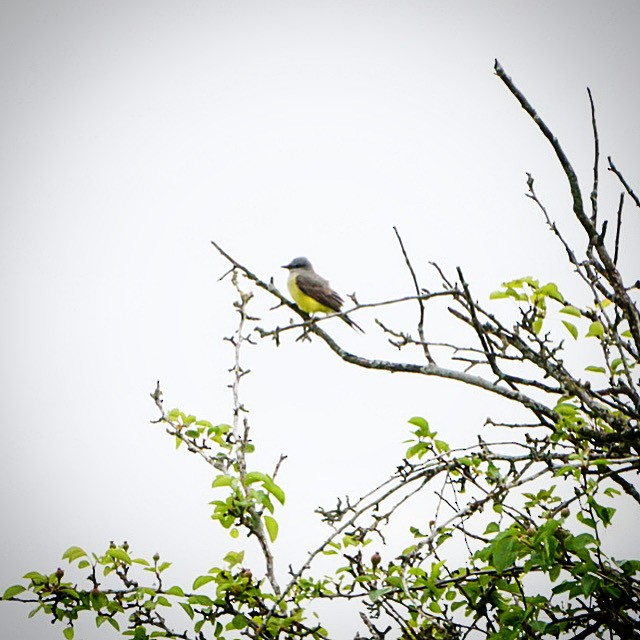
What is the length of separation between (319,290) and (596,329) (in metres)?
6.43

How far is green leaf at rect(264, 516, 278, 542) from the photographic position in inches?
125

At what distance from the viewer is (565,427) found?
277cm

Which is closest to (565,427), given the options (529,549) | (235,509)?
(529,549)

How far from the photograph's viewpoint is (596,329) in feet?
Result: 11.0

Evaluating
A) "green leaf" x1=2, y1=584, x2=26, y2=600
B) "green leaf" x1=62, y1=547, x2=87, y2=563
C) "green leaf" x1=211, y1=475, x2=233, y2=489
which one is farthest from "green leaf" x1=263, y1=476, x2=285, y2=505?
"green leaf" x1=2, y1=584, x2=26, y2=600

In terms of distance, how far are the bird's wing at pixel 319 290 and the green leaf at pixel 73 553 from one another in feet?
19.8

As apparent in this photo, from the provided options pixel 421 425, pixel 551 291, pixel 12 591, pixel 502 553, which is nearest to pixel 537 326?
pixel 551 291

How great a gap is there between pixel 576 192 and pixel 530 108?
420mm

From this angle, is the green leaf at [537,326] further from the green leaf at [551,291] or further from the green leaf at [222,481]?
the green leaf at [222,481]

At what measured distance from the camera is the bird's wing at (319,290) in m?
9.45

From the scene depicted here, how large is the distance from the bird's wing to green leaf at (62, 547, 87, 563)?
19.8 feet

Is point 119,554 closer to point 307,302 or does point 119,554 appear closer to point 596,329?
point 596,329

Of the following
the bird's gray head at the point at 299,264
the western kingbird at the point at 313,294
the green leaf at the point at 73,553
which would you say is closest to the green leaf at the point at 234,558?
the green leaf at the point at 73,553

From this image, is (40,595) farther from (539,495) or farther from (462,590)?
(539,495)
